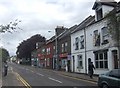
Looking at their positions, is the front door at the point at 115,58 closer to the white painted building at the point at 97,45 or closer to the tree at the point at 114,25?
the white painted building at the point at 97,45

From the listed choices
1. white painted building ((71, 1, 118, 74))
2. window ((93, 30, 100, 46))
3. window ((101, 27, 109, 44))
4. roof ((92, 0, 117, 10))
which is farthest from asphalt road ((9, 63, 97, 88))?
roof ((92, 0, 117, 10))

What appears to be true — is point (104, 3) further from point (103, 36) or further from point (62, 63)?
point (62, 63)

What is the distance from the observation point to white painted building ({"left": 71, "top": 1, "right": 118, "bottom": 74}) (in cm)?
3388

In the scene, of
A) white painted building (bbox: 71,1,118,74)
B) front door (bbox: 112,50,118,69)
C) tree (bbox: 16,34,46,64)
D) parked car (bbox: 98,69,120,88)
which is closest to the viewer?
parked car (bbox: 98,69,120,88)

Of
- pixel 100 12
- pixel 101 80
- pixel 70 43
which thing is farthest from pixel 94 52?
pixel 101 80

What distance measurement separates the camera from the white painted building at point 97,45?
111 ft

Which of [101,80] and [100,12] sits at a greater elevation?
[100,12]

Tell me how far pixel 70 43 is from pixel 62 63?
7.88 metres

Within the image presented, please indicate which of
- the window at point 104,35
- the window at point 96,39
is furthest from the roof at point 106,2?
the window at point 96,39

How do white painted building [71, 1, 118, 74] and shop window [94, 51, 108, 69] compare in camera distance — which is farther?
shop window [94, 51, 108, 69]

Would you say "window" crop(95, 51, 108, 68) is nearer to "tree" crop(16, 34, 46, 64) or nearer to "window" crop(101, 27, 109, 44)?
"window" crop(101, 27, 109, 44)

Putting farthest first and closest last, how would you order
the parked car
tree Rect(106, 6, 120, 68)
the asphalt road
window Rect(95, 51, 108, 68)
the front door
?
window Rect(95, 51, 108, 68)
the front door
the asphalt road
tree Rect(106, 6, 120, 68)
the parked car

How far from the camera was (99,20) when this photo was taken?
120 ft

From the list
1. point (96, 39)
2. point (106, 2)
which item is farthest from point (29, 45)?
point (106, 2)
